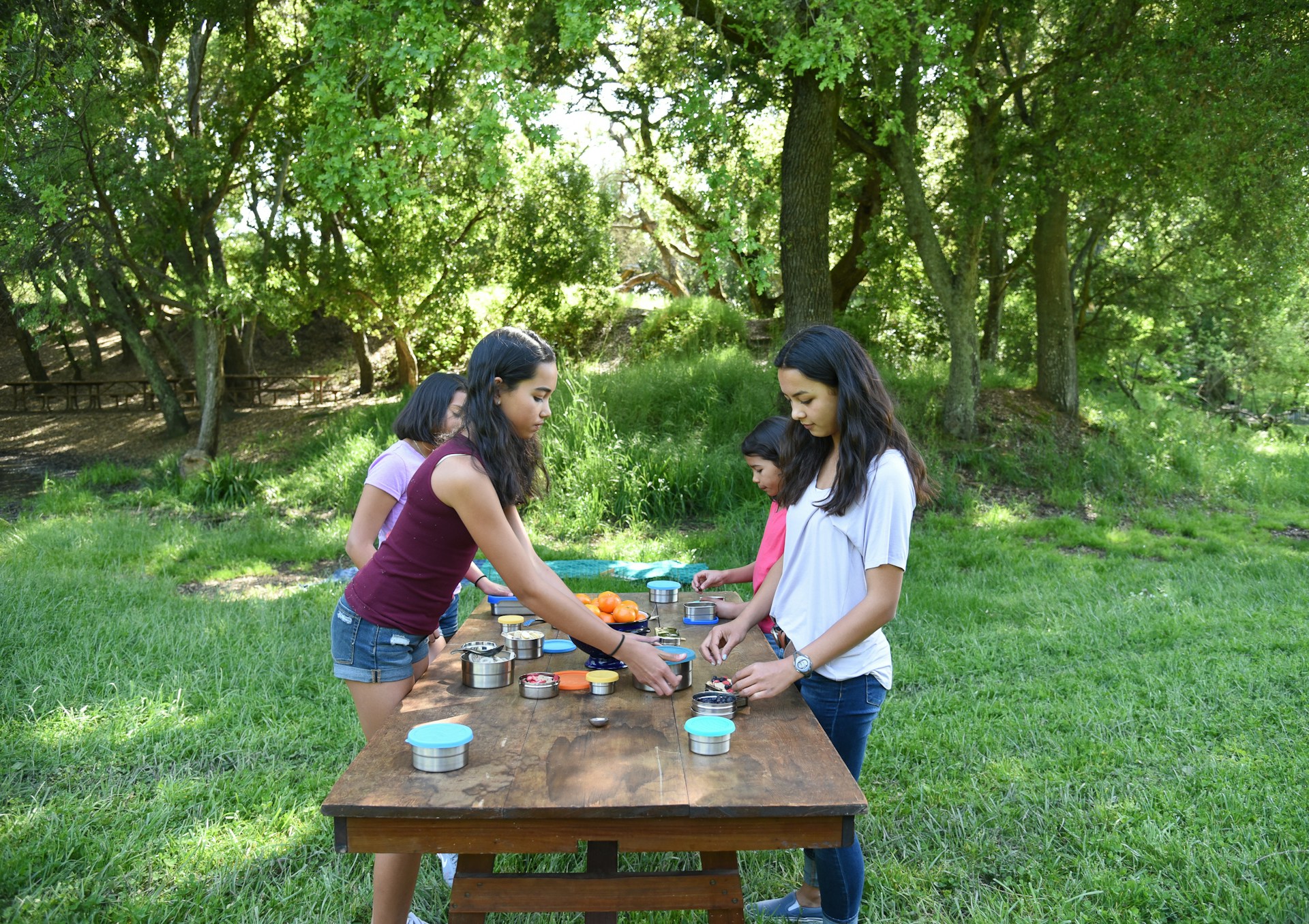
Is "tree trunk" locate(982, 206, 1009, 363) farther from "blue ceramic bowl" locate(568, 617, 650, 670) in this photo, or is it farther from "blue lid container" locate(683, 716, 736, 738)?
"blue lid container" locate(683, 716, 736, 738)

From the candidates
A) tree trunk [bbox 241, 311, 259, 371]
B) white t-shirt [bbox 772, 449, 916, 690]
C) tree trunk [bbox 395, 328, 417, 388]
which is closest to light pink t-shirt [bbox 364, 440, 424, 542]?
white t-shirt [bbox 772, 449, 916, 690]

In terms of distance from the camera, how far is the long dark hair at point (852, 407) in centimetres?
250

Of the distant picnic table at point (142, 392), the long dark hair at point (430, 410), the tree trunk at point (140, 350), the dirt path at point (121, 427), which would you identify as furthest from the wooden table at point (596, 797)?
the distant picnic table at point (142, 392)

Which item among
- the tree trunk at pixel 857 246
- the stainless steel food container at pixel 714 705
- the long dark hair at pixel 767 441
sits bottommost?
the stainless steel food container at pixel 714 705

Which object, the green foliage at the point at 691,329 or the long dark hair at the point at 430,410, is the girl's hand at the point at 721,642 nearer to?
the long dark hair at the point at 430,410

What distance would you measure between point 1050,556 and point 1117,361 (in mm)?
10140

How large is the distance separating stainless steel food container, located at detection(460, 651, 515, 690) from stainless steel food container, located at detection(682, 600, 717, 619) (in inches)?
35.0

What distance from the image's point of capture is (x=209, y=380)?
14617 mm

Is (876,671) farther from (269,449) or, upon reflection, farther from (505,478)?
(269,449)

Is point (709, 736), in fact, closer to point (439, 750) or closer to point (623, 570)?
point (439, 750)

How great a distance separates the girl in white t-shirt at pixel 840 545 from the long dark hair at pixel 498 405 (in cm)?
71

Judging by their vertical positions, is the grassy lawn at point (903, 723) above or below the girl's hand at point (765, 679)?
below

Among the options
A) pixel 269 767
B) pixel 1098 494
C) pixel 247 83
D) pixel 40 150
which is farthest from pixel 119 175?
pixel 1098 494

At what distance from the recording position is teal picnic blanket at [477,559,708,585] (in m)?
6.41
